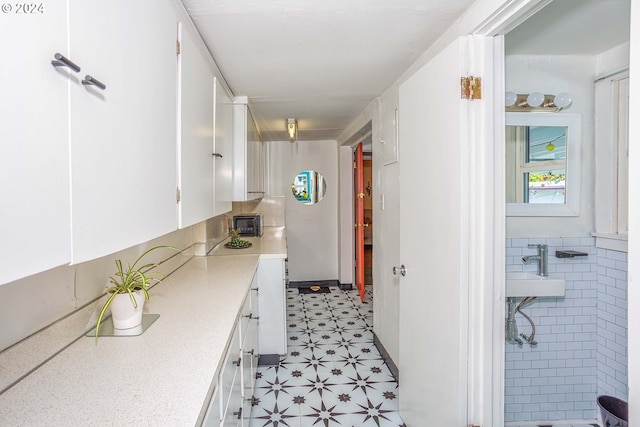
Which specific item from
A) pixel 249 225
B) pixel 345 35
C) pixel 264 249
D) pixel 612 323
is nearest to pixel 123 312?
pixel 345 35

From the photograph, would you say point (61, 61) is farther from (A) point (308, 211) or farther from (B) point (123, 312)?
(A) point (308, 211)

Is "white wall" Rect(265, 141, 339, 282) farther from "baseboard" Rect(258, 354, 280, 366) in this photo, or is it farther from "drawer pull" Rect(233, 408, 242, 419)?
"drawer pull" Rect(233, 408, 242, 419)

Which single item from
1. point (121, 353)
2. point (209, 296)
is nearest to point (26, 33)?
point (121, 353)

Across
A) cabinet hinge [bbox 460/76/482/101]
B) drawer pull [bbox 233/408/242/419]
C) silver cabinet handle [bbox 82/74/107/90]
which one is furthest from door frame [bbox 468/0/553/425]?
silver cabinet handle [bbox 82/74/107/90]

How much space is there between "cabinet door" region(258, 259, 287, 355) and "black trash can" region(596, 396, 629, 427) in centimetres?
194

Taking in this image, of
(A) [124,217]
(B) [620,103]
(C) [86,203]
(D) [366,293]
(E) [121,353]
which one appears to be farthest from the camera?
(D) [366,293]

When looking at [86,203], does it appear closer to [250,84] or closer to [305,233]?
[250,84]

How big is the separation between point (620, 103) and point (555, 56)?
1.43 ft

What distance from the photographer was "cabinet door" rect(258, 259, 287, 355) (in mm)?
2645

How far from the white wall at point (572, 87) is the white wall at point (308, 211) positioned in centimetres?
322

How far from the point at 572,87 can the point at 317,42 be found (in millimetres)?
1510

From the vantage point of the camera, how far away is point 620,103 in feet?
6.24

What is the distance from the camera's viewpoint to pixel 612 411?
1455 millimetres

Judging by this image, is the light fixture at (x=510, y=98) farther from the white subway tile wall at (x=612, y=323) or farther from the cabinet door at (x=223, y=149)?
the cabinet door at (x=223, y=149)
